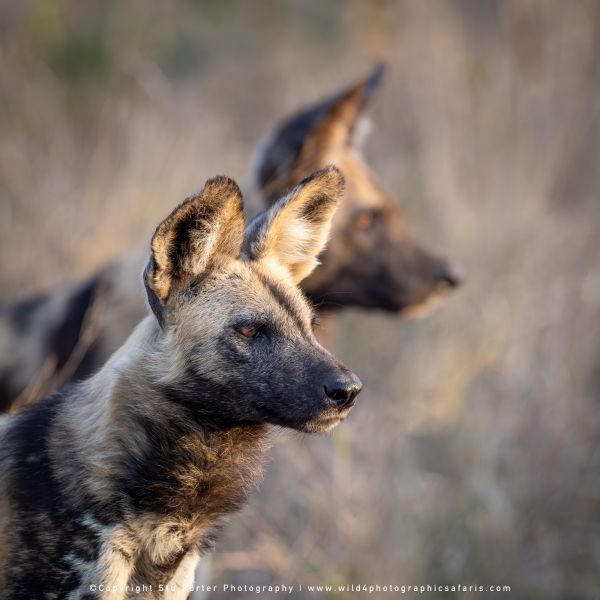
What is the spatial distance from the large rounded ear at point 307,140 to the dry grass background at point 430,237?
1178 millimetres

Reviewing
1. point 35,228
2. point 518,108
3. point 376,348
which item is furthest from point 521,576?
point 518,108

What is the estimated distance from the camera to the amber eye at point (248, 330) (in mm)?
2430

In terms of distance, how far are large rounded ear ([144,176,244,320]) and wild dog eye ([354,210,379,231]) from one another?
2185 mm

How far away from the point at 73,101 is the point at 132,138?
5.86ft

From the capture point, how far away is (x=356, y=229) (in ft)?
15.2

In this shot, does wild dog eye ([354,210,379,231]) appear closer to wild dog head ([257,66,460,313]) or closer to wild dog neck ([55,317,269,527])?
wild dog head ([257,66,460,313])

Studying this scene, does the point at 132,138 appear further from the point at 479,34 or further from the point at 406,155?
the point at 479,34

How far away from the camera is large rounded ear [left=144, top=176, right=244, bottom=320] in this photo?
231 cm

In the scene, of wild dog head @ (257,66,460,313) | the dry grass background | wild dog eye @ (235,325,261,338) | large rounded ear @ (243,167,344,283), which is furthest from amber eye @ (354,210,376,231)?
wild dog eye @ (235,325,261,338)

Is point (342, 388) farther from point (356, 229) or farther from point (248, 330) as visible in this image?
point (356, 229)

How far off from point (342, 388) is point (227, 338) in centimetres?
32

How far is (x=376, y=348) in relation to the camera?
6398 mm

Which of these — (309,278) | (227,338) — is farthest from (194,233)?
(309,278)

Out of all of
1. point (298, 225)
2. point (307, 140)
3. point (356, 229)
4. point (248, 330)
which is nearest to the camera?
point (248, 330)
